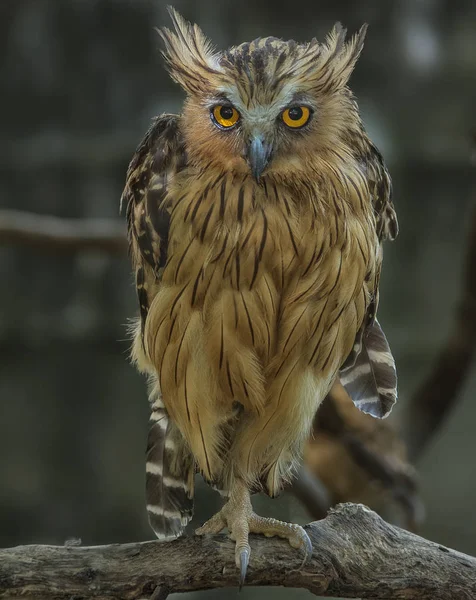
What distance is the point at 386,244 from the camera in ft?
20.7

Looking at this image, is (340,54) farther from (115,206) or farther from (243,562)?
(115,206)

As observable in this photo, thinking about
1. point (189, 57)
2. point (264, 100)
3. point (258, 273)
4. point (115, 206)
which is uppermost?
point (189, 57)

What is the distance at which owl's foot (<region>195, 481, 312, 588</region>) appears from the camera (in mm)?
2309

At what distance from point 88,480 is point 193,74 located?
14.3 feet

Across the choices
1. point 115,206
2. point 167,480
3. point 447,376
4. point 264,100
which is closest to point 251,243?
point 264,100

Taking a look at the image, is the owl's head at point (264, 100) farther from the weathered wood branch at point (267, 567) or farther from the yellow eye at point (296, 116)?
the weathered wood branch at point (267, 567)

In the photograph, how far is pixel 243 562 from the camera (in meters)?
2.25

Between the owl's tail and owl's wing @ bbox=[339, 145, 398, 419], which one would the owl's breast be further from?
the owl's tail

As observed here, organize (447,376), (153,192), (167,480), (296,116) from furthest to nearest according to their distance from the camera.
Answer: (447,376)
(167,480)
(153,192)
(296,116)

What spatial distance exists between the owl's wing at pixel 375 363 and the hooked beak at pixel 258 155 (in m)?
0.59

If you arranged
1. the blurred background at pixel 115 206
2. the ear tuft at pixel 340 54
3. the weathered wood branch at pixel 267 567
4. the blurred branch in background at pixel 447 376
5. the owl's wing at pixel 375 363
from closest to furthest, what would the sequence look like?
the weathered wood branch at pixel 267 567
the ear tuft at pixel 340 54
the owl's wing at pixel 375 363
the blurred branch in background at pixel 447 376
the blurred background at pixel 115 206

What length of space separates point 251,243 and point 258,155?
0.85ft

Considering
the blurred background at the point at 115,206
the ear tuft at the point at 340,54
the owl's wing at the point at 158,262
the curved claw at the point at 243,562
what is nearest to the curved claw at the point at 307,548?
the curved claw at the point at 243,562

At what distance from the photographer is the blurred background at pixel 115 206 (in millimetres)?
6023
